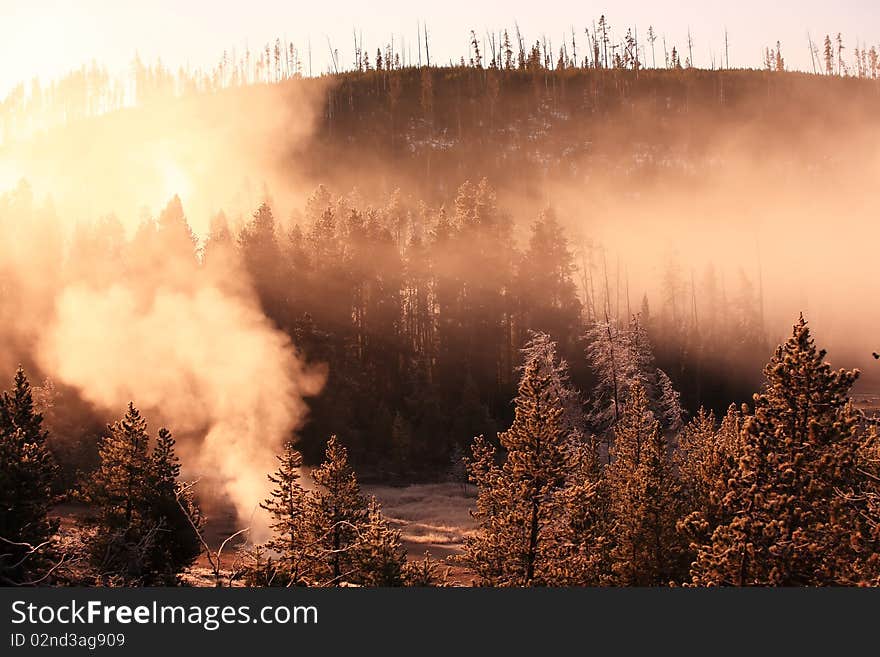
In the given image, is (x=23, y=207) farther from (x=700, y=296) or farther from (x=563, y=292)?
(x=700, y=296)

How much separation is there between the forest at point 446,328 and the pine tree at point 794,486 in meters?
0.09

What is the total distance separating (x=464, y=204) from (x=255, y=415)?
32.6m

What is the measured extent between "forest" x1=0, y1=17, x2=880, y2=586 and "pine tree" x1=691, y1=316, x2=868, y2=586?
3.6 inches

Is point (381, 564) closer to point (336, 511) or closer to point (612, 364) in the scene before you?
point (336, 511)

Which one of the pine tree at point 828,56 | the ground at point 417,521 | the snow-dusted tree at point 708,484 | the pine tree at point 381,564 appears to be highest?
the pine tree at point 828,56

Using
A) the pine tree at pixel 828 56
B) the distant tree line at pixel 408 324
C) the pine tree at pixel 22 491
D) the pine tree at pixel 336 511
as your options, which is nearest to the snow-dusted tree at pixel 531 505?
the pine tree at pixel 336 511

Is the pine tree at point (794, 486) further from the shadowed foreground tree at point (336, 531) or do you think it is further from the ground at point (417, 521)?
the ground at point (417, 521)

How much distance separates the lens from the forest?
23766mm

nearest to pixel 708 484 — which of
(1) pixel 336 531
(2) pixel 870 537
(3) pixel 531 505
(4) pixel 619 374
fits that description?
(3) pixel 531 505

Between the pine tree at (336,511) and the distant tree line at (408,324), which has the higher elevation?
the distant tree line at (408,324)

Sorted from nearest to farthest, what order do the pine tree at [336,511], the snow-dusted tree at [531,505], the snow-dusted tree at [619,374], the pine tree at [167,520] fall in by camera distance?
the snow-dusted tree at [531,505], the pine tree at [167,520], the pine tree at [336,511], the snow-dusted tree at [619,374]

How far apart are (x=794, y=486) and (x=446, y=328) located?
4942 centimetres

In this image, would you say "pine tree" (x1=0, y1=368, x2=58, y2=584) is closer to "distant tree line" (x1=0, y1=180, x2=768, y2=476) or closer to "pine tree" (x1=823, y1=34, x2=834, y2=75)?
"distant tree line" (x1=0, y1=180, x2=768, y2=476)

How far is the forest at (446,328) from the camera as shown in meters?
23.8
